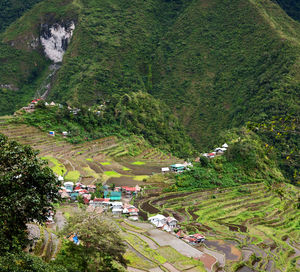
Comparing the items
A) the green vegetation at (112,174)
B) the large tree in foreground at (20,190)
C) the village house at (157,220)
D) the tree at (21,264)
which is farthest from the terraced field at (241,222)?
the tree at (21,264)

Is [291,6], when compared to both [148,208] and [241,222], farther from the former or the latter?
[148,208]

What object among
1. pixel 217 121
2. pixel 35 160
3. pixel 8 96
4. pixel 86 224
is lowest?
pixel 8 96

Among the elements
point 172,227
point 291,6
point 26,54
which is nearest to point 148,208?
point 172,227

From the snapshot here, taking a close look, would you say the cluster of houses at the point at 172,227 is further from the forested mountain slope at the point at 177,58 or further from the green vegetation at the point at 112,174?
the forested mountain slope at the point at 177,58

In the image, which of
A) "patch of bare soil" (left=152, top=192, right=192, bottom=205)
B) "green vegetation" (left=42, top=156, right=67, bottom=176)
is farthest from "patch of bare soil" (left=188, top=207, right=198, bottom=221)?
"green vegetation" (left=42, top=156, right=67, bottom=176)

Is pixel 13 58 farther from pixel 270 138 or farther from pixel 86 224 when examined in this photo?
pixel 86 224

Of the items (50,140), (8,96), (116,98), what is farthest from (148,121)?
(8,96)
